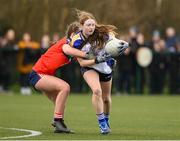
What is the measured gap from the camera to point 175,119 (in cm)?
1716

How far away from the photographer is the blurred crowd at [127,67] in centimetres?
2928

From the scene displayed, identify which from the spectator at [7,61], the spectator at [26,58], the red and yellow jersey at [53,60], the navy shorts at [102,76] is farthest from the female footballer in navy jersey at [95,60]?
the spectator at [7,61]

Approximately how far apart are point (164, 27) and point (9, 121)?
24.8m

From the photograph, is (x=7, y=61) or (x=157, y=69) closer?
(x=157, y=69)

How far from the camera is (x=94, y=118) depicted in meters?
17.5

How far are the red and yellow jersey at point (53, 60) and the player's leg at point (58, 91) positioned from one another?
12 centimetres

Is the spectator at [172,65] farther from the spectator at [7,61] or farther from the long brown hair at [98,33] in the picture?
the long brown hair at [98,33]

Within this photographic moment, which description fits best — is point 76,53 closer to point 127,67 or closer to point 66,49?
point 66,49

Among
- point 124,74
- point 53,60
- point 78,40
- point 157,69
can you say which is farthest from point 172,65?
point 78,40

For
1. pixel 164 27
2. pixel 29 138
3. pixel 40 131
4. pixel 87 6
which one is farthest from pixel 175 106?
pixel 164 27

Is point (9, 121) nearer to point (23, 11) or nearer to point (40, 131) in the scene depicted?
point (40, 131)

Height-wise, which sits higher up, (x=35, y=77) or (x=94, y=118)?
(x=35, y=77)

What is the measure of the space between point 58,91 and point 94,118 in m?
3.93

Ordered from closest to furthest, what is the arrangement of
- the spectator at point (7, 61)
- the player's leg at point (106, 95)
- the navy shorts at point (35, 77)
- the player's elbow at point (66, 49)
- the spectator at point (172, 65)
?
the player's elbow at point (66, 49) < the player's leg at point (106, 95) < the navy shorts at point (35, 77) < the spectator at point (172, 65) < the spectator at point (7, 61)
